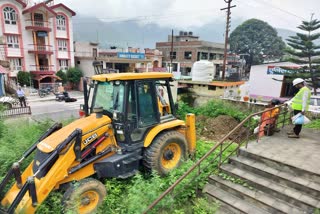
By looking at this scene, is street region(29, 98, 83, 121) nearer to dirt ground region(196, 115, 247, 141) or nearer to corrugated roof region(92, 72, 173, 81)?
dirt ground region(196, 115, 247, 141)

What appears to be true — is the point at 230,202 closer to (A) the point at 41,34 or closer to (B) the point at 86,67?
(B) the point at 86,67

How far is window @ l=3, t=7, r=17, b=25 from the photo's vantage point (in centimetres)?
2231

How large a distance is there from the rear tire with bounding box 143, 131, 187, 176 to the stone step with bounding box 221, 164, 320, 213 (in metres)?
1.14

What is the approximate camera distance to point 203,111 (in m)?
11.7

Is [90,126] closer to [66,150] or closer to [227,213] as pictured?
[66,150]

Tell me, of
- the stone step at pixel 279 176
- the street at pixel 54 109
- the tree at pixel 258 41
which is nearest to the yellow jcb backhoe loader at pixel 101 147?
the stone step at pixel 279 176

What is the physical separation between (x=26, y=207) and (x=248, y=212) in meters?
3.58

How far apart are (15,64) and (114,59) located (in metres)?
10.3

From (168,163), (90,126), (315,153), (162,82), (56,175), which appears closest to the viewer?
(56,175)

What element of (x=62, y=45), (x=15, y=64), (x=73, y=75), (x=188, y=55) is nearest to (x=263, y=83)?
(x=188, y=55)

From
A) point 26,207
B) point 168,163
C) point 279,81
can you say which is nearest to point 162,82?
point 168,163

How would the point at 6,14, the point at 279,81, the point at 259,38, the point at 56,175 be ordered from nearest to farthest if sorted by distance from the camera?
the point at 56,175, the point at 279,81, the point at 6,14, the point at 259,38

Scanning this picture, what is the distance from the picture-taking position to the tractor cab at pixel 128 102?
14.6 feet

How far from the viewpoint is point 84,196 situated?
389cm
